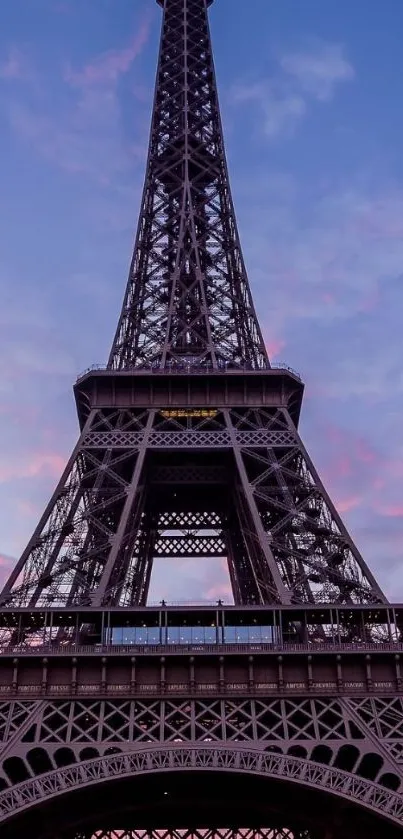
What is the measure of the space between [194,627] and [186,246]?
27356 mm

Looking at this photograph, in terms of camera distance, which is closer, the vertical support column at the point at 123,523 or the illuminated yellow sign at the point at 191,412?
the vertical support column at the point at 123,523

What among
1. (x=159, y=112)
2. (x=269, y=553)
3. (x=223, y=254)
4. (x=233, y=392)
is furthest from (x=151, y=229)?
(x=269, y=553)

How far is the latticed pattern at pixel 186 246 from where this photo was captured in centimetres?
5394

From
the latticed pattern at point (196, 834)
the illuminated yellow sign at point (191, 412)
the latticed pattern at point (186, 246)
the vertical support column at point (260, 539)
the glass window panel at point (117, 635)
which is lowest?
the latticed pattern at point (196, 834)

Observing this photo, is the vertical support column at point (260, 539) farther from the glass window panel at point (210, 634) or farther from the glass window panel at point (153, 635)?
the glass window panel at point (153, 635)

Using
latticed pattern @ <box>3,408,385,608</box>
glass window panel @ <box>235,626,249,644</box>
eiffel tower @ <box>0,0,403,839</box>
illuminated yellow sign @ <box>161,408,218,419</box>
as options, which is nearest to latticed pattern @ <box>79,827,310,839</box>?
eiffel tower @ <box>0,0,403,839</box>

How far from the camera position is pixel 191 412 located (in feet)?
163

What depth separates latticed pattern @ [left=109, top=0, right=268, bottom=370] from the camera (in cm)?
5394

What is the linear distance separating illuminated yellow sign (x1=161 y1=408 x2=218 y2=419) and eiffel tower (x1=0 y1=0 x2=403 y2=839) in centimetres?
29

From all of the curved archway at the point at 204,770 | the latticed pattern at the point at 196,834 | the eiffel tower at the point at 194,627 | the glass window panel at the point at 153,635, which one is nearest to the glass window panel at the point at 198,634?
the eiffel tower at the point at 194,627

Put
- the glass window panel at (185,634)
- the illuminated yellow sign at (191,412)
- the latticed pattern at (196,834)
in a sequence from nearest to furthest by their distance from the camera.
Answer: the glass window panel at (185,634), the latticed pattern at (196,834), the illuminated yellow sign at (191,412)

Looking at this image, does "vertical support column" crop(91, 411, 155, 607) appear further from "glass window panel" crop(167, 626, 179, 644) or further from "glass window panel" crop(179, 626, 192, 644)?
"glass window panel" crop(179, 626, 192, 644)

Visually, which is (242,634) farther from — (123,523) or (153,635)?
(123,523)

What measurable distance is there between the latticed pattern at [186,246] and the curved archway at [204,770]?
2241 cm
